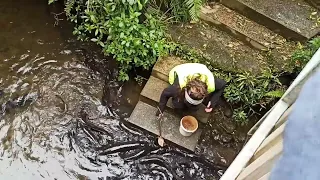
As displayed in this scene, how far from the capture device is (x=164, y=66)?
570cm

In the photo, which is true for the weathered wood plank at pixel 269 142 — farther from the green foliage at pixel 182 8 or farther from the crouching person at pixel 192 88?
the green foliage at pixel 182 8

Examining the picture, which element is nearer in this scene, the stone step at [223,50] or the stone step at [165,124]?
the stone step at [165,124]

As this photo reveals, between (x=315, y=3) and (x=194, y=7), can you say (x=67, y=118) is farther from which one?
(x=315, y=3)

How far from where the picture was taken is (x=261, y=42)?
19.0 ft

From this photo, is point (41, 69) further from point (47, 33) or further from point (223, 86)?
point (223, 86)

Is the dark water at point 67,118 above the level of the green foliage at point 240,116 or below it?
below

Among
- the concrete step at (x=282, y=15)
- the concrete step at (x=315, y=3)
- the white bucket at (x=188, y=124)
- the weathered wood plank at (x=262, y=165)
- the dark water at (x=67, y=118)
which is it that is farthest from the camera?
the concrete step at (x=315, y=3)

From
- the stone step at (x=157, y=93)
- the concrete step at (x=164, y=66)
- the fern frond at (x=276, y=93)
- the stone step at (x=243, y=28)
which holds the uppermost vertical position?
the stone step at (x=243, y=28)

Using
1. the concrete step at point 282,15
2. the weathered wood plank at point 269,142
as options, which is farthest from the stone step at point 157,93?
the weathered wood plank at point 269,142

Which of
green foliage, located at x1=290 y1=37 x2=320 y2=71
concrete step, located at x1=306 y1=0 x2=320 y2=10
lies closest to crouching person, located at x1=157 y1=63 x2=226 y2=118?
green foliage, located at x1=290 y1=37 x2=320 y2=71

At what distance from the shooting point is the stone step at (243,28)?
580 centimetres

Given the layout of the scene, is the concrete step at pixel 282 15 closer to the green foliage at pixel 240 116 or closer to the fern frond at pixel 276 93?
the fern frond at pixel 276 93

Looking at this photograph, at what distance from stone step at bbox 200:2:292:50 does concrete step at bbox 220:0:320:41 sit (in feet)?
0.24

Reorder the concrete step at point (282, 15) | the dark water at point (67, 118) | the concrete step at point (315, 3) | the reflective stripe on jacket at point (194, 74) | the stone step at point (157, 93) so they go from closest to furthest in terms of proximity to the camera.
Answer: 1. the reflective stripe on jacket at point (194, 74)
2. the dark water at point (67, 118)
3. the stone step at point (157, 93)
4. the concrete step at point (282, 15)
5. the concrete step at point (315, 3)
